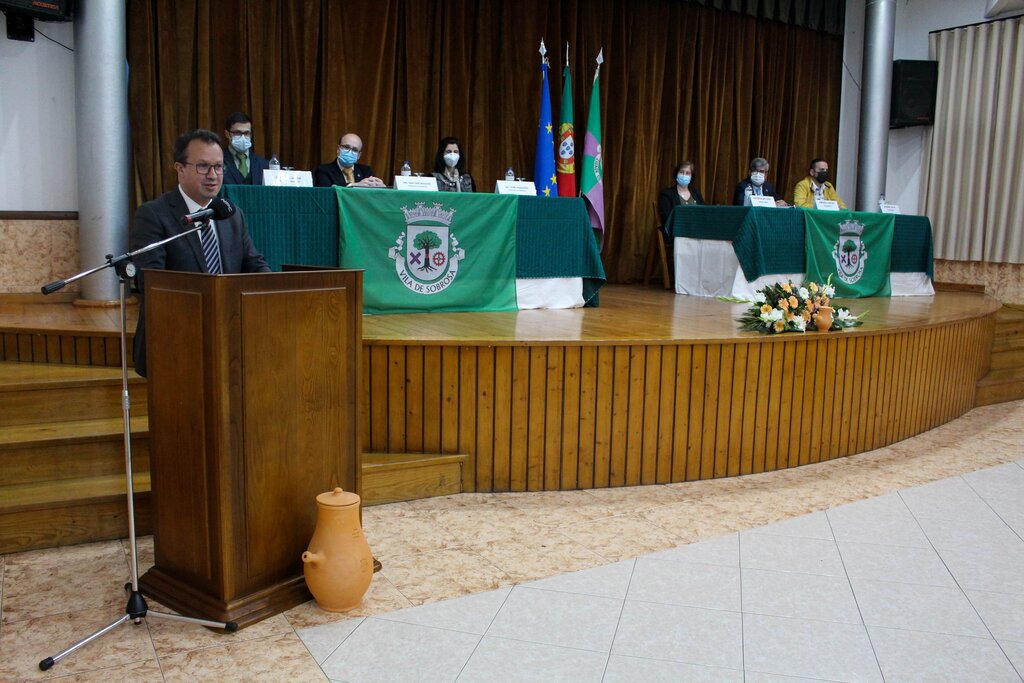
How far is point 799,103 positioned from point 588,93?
2.77 metres

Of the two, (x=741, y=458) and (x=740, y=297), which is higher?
(x=740, y=297)

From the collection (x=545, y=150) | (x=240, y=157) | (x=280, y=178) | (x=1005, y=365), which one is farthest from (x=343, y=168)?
(x=1005, y=365)

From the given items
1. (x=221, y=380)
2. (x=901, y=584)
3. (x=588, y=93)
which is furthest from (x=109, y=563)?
(x=588, y=93)

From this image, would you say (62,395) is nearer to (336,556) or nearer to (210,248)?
(210,248)

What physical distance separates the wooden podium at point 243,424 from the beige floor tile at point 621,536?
972 millimetres

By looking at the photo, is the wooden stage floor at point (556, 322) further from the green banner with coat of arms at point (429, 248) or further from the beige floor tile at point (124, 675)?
the beige floor tile at point (124, 675)

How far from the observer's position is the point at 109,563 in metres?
2.60

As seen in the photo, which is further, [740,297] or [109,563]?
[740,297]

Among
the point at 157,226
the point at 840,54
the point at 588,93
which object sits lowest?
the point at 157,226

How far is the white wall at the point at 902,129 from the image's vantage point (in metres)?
8.86

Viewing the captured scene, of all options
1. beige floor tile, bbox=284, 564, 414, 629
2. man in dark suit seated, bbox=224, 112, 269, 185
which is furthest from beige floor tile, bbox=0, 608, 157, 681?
man in dark suit seated, bbox=224, 112, 269, 185

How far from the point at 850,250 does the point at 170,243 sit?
5.48 metres

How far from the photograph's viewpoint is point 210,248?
2.54m

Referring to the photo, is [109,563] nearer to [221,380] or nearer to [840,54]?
[221,380]
